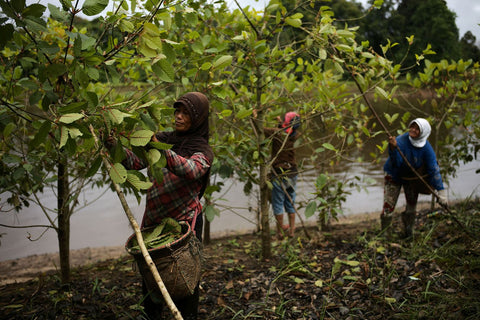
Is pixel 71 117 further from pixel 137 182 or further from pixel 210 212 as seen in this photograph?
pixel 210 212

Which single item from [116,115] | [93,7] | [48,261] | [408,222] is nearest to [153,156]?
[116,115]

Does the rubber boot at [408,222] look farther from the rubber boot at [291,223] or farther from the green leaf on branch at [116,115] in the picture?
the green leaf on branch at [116,115]

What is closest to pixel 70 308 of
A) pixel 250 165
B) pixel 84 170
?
pixel 84 170

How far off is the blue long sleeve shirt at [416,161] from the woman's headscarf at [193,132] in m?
2.41

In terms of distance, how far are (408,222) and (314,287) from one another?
1.76m

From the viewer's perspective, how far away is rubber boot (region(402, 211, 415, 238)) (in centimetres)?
398

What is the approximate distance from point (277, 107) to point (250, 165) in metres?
0.74

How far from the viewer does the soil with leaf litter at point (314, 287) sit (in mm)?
2463

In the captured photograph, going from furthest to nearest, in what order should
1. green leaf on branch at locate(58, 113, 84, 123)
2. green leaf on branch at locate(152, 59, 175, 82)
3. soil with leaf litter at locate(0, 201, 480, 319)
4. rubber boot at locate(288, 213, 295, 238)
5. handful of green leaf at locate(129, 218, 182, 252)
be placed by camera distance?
rubber boot at locate(288, 213, 295, 238)
soil with leaf litter at locate(0, 201, 480, 319)
handful of green leaf at locate(129, 218, 182, 252)
green leaf on branch at locate(152, 59, 175, 82)
green leaf on branch at locate(58, 113, 84, 123)

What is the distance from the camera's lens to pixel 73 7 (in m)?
1.37

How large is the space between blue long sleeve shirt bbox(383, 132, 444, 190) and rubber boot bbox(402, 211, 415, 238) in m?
0.43

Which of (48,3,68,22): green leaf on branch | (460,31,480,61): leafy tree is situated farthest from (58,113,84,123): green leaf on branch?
(460,31,480,61): leafy tree

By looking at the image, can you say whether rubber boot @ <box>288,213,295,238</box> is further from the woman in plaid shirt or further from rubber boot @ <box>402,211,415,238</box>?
the woman in plaid shirt

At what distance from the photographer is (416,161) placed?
384cm
